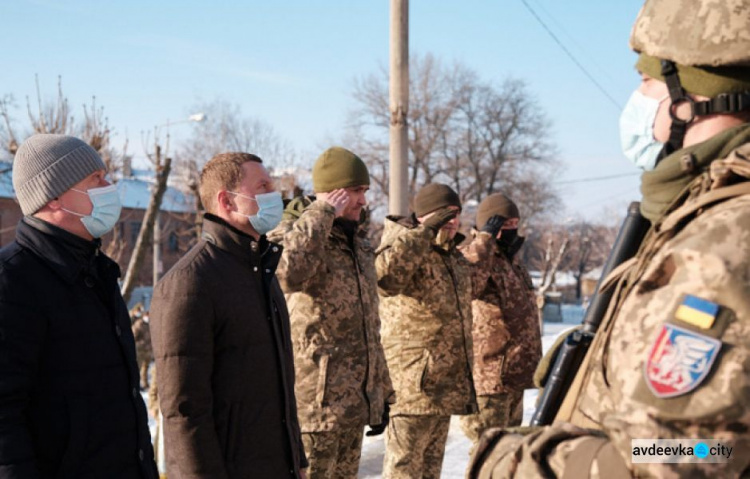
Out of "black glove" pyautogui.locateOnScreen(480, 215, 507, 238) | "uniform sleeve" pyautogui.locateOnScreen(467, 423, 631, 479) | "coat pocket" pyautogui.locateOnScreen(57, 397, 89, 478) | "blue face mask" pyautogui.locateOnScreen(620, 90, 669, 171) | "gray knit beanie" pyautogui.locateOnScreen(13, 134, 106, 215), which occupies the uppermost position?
"blue face mask" pyautogui.locateOnScreen(620, 90, 669, 171)

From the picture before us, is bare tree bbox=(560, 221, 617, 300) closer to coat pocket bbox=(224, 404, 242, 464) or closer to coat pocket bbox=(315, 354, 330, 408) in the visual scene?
coat pocket bbox=(315, 354, 330, 408)

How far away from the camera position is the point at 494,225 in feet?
20.8

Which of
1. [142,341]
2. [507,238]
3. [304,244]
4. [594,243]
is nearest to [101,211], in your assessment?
[304,244]

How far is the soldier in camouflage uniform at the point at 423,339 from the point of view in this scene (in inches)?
203

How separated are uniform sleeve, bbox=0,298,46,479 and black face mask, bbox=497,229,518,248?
4520 mm

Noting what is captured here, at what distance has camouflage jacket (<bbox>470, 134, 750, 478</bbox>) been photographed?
1218 millimetres

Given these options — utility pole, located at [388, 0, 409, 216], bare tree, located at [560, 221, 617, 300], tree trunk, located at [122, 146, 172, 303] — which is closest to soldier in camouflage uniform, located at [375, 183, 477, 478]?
utility pole, located at [388, 0, 409, 216]

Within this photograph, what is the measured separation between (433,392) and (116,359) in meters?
2.81

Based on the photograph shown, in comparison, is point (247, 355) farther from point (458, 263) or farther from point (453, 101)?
point (453, 101)

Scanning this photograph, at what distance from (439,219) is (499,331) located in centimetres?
119

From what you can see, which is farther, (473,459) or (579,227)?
(579,227)

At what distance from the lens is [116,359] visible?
2793mm

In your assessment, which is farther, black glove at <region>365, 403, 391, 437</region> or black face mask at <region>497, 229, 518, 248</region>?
black face mask at <region>497, 229, 518, 248</region>

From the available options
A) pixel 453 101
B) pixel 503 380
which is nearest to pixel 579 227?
pixel 453 101
